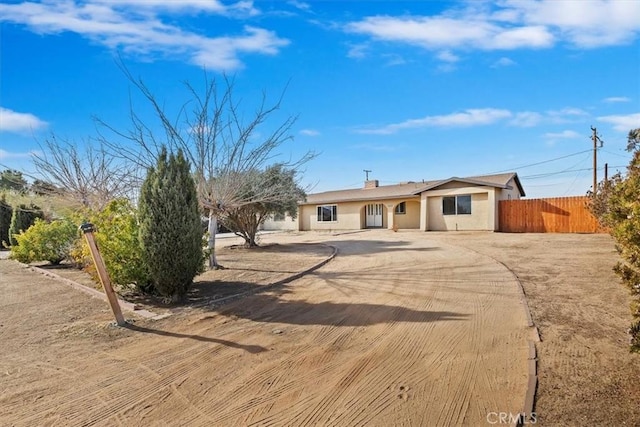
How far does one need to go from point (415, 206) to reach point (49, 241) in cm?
2361

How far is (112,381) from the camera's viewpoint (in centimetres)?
357

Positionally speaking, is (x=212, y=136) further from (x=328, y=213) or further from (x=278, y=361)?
(x=328, y=213)

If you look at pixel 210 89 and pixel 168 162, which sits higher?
pixel 210 89

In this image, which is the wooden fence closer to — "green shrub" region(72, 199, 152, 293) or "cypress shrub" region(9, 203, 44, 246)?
"green shrub" region(72, 199, 152, 293)

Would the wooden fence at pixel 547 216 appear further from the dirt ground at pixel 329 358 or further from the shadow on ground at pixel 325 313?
the shadow on ground at pixel 325 313

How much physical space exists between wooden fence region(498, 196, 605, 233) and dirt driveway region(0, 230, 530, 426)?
17685mm

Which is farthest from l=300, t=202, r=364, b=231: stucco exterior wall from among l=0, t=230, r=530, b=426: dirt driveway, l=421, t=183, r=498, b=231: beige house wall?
l=0, t=230, r=530, b=426: dirt driveway

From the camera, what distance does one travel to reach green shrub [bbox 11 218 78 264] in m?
12.3

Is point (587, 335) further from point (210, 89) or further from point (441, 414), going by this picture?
point (210, 89)

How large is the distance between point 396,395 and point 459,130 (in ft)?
66.8

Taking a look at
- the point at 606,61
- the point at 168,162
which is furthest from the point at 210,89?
the point at 606,61

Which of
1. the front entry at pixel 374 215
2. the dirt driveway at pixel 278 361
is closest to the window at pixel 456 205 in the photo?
the front entry at pixel 374 215

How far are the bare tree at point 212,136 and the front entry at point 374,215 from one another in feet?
71.4

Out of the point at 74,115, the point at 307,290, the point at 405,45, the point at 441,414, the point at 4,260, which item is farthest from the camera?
the point at 4,260
